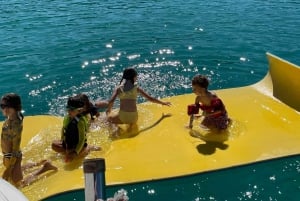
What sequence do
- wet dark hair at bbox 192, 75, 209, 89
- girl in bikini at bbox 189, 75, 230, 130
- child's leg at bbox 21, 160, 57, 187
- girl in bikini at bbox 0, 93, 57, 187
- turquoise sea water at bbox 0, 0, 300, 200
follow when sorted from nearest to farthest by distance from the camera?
girl in bikini at bbox 0, 93, 57, 187 → child's leg at bbox 21, 160, 57, 187 → wet dark hair at bbox 192, 75, 209, 89 → girl in bikini at bbox 189, 75, 230, 130 → turquoise sea water at bbox 0, 0, 300, 200

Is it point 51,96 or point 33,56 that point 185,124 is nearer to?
point 51,96

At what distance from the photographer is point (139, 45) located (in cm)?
1073

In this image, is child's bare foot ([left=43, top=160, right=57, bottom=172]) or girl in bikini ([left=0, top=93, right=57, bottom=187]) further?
child's bare foot ([left=43, top=160, right=57, bottom=172])

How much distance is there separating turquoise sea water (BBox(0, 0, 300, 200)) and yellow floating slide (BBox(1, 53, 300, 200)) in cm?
72

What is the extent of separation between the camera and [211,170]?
18.1 ft

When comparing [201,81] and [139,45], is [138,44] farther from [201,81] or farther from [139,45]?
[201,81]

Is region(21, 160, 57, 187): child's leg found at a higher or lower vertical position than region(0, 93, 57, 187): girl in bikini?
lower

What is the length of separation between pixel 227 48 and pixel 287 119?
4.02m

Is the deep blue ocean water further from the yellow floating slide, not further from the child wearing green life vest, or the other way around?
the child wearing green life vest

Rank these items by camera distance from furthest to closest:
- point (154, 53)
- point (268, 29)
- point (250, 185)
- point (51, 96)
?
point (268, 29) < point (154, 53) < point (51, 96) < point (250, 185)

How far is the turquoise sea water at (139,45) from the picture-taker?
8680mm

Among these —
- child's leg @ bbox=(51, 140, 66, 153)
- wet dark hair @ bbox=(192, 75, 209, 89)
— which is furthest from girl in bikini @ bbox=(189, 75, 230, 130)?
child's leg @ bbox=(51, 140, 66, 153)

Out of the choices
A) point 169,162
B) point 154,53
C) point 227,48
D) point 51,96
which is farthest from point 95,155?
point 227,48

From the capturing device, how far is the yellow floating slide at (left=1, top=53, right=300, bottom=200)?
18.0 ft
